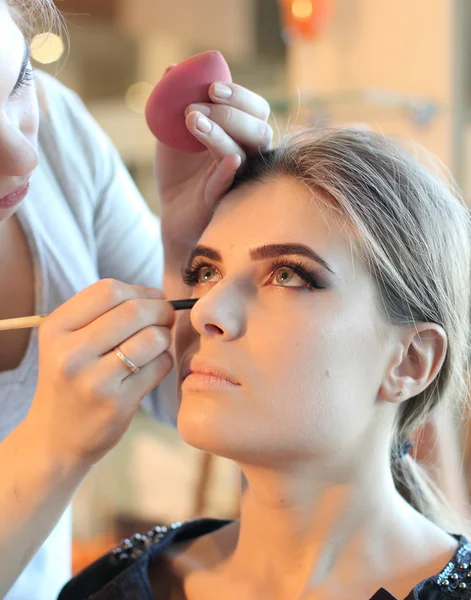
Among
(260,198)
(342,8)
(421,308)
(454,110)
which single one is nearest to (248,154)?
(260,198)

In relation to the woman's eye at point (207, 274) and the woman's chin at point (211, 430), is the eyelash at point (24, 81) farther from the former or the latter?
the woman's chin at point (211, 430)

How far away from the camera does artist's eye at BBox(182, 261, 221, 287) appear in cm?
113

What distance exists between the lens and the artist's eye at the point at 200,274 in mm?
1135

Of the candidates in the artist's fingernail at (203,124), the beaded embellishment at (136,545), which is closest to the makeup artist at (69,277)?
the artist's fingernail at (203,124)

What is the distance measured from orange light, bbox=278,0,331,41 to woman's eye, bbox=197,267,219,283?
2162 mm

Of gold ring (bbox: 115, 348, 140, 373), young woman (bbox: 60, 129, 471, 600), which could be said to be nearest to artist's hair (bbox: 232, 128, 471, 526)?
young woman (bbox: 60, 129, 471, 600)

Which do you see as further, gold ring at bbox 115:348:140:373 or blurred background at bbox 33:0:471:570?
blurred background at bbox 33:0:471:570

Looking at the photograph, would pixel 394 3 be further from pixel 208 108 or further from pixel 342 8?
pixel 208 108

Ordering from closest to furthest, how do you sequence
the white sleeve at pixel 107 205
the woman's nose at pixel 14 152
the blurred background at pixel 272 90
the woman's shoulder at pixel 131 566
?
the woman's nose at pixel 14 152 → the woman's shoulder at pixel 131 566 → the white sleeve at pixel 107 205 → the blurred background at pixel 272 90

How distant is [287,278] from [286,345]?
0.09m

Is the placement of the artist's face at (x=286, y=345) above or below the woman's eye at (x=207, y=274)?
below

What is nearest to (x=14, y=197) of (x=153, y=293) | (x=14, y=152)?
(x=14, y=152)

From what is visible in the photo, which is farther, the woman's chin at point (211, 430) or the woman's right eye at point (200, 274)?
the woman's right eye at point (200, 274)

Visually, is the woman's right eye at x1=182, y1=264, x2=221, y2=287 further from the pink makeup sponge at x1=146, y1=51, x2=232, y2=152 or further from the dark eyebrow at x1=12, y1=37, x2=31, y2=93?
the dark eyebrow at x1=12, y1=37, x2=31, y2=93
